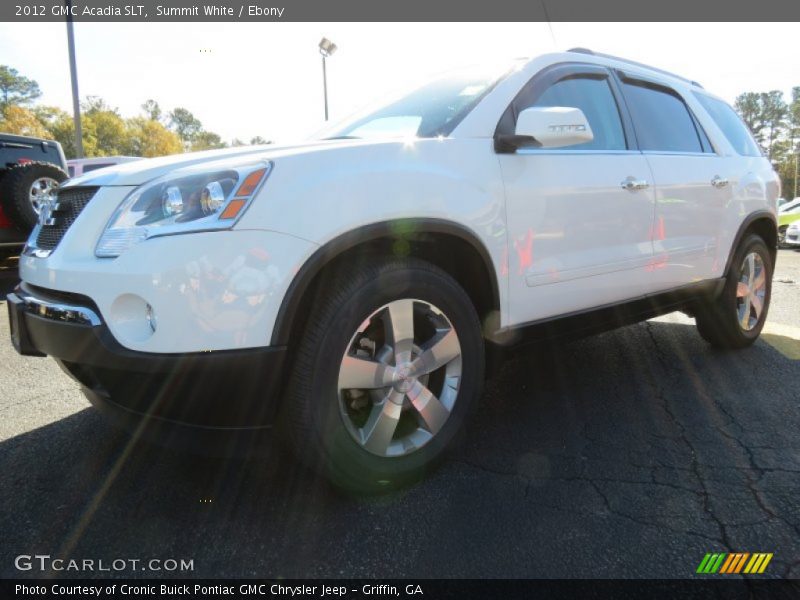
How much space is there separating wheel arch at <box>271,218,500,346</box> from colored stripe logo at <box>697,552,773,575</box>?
1.15m

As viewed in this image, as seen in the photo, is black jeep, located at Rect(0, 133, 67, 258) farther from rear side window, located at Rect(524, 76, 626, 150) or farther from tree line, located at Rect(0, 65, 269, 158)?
tree line, located at Rect(0, 65, 269, 158)

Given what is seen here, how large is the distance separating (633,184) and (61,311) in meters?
2.70

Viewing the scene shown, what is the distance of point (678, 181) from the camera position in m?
3.35

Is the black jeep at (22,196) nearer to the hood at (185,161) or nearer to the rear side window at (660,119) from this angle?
the hood at (185,161)

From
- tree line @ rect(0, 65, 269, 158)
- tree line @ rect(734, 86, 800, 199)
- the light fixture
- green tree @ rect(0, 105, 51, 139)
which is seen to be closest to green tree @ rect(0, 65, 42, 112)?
tree line @ rect(0, 65, 269, 158)

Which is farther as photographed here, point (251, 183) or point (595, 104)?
point (595, 104)

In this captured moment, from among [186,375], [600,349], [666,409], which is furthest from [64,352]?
[600,349]

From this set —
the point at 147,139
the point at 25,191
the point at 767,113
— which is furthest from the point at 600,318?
the point at 767,113

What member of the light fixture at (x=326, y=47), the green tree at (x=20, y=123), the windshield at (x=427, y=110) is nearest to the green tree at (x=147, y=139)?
the green tree at (x=20, y=123)

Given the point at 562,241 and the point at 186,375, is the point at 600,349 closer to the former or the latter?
the point at 562,241

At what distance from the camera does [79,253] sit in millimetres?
1963

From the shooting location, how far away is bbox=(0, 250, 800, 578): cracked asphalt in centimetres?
183
